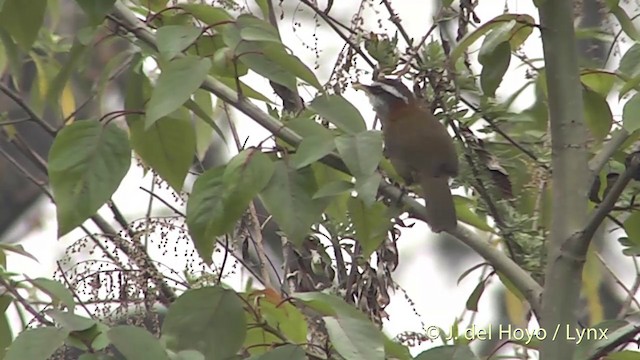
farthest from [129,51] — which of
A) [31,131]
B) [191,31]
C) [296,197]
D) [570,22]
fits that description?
[31,131]

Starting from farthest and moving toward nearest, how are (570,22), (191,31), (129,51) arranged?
(129,51), (570,22), (191,31)

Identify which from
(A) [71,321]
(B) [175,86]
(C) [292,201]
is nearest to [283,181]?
(C) [292,201]

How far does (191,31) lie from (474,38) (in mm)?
349

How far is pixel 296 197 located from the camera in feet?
3.51

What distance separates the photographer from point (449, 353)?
105 cm

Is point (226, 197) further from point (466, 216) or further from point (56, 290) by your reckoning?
point (466, 216)

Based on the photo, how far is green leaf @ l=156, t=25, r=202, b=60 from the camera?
1055 mm

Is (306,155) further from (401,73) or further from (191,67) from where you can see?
(401,73)

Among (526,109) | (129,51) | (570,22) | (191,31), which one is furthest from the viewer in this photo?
(526,109)

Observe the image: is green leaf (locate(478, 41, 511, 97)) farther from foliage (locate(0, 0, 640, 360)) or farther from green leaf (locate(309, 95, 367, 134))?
green leaf (locate(309, 95, 367, 134))

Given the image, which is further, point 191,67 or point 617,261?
point 617,261

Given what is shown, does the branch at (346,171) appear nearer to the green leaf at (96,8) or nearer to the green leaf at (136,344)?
the green leaf at (96,8)

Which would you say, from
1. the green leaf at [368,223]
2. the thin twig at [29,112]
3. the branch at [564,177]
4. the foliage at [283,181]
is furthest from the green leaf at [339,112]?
the thin twig at [29,112]

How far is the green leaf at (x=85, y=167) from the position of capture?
1.06 metres
